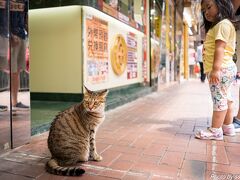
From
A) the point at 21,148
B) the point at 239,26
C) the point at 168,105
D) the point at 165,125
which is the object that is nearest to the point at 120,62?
the point at 168,105

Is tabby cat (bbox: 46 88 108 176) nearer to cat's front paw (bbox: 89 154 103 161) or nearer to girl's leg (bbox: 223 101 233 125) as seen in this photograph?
cat's front paw (bbox: 89 154 103 161)

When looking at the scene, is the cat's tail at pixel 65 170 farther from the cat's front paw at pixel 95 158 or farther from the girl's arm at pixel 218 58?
the girl's arm at pixel 218 58

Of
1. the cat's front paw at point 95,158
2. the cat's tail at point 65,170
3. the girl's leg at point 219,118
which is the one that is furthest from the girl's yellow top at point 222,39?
the cat's tail at point 65,170

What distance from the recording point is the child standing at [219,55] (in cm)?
279

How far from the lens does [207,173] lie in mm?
2119

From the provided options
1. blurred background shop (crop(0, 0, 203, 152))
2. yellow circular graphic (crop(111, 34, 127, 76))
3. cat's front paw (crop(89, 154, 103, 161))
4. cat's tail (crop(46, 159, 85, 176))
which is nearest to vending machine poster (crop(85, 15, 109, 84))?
blurred background shop (crop(0, 0, 203, 152))

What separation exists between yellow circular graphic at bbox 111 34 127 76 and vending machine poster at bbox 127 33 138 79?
378 mm

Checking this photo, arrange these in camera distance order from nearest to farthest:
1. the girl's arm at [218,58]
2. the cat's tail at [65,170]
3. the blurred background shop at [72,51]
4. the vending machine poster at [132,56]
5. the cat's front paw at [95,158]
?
the cat's tail at [65,170] → the cat's front paw at [95,158] → the girl's arm at [218,58] → the blurred background shop at [72,51] → the vending machine poster at [132,56]

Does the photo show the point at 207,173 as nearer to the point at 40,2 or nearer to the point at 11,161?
the point at 11,161

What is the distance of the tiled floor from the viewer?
2092 mm

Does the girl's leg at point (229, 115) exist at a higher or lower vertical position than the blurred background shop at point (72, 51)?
lower

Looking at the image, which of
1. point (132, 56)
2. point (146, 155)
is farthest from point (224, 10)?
point (132, 56)

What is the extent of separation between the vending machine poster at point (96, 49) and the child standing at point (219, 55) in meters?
2.24

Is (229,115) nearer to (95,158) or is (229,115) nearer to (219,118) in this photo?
(219,118)
